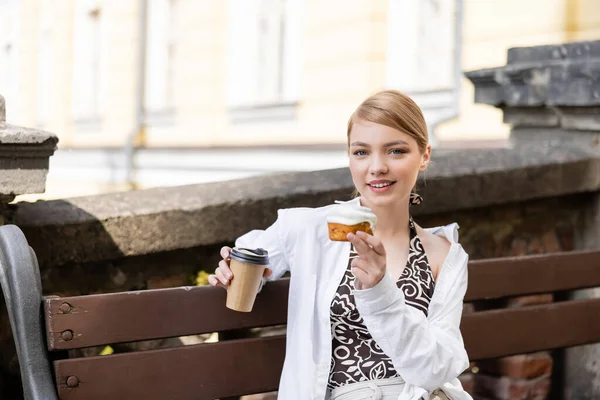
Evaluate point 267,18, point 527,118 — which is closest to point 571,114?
point 527,118

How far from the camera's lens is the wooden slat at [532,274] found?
2.81m

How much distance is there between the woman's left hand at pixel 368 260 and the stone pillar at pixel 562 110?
180 cm

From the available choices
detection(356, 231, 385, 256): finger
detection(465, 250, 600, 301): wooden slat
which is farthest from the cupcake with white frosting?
detection(465, 250, 600, 301): wooden slat

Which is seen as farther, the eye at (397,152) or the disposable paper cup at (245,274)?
the eye at (397,152)

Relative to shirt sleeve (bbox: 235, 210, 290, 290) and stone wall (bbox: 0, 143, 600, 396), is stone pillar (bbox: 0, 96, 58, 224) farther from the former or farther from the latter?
shirt sleeve (bbox: 235, 210, 290, 290)

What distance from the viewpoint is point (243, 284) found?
6.97 feet

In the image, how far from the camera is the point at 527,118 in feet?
12.8

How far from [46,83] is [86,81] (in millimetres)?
1814

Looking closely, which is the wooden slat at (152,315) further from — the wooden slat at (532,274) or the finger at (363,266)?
the wooden slat at (532,274)

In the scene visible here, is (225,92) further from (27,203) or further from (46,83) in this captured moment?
(27,203)

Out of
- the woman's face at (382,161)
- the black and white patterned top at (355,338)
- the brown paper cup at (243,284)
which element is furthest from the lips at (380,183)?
the brown paper cup at (243,284)

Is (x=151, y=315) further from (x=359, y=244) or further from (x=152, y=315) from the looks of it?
(x=359, y=244)

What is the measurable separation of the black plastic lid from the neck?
1.15 feet

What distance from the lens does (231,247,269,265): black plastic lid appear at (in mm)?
2068
